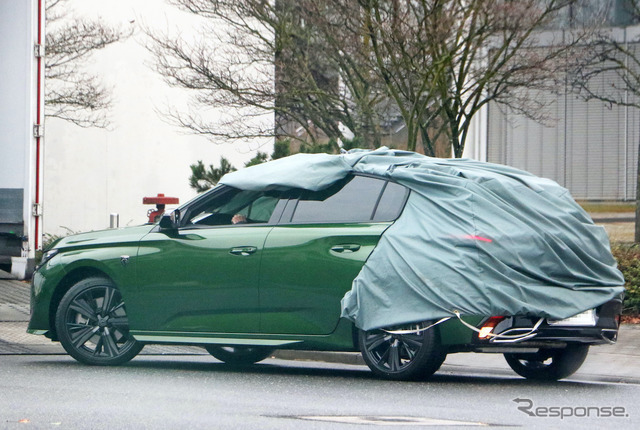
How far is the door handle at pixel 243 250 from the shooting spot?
8.64 metres

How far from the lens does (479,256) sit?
25.7 feet

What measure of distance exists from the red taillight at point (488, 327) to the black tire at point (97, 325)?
9.57 ft

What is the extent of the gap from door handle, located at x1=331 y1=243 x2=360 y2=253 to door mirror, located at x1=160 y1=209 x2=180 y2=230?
146 centimetres

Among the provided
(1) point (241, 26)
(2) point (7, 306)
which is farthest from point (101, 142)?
(2) point (7, 306)

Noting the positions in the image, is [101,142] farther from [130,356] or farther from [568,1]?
[130,356]

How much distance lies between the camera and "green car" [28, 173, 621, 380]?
8.03m

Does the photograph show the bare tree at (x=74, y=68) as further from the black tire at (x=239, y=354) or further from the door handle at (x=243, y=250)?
the door handle at (x=243, y=250)

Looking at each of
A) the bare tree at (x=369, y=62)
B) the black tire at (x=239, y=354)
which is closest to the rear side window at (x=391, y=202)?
the black tire at (x=239, y=354)

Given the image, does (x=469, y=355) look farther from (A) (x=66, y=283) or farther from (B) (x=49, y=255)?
(B) (x=49, y=255)

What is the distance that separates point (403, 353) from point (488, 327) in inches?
27.1

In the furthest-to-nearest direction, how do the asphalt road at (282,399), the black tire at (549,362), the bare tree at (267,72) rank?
1. the bare tree at (267,72)
2. the black tire at (549,362)
3. the asphalt road at (282,399)

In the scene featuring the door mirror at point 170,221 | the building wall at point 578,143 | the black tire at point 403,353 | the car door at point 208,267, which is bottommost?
the black tire at point 403,353

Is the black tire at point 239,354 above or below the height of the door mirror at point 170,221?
below

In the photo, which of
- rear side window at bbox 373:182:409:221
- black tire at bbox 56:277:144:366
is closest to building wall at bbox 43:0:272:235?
black tire at bbox 56:277:144:366
